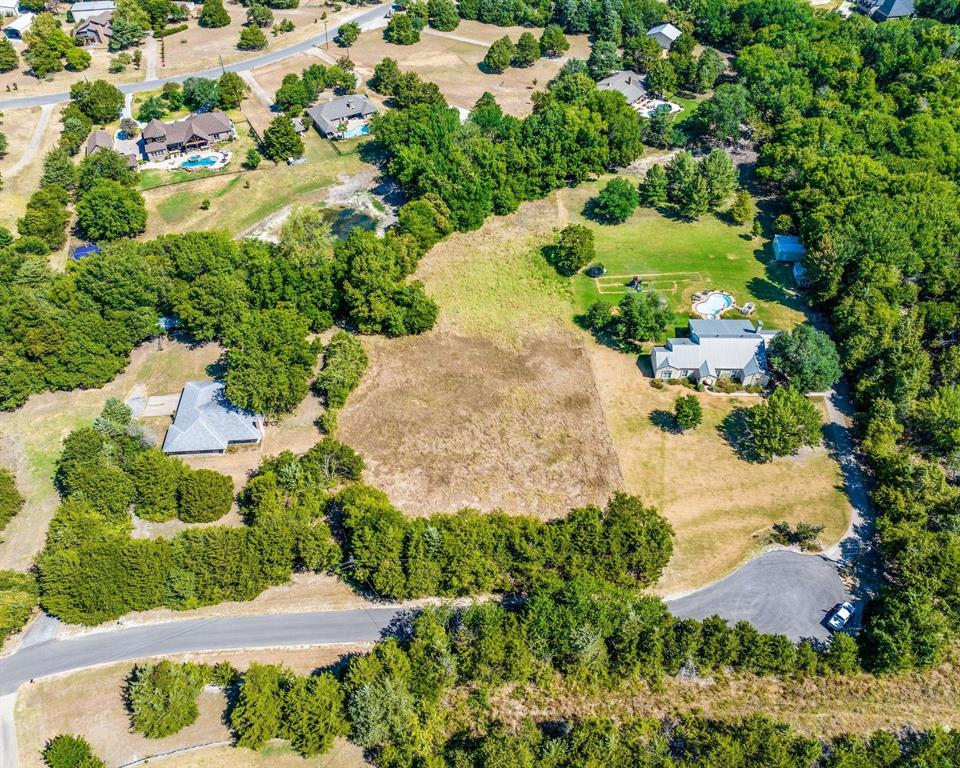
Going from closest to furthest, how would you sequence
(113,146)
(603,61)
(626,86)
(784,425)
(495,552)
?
(495,552), (784,425), (113,146), (626,86), (603,61)

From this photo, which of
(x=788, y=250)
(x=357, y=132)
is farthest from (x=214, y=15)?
(x=788, y=250)

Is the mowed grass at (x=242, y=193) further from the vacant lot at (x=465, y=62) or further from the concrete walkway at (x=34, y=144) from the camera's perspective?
the vacant lot at (x=465, y=62)

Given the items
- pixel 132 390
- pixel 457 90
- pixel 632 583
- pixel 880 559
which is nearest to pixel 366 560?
pixel 632 583

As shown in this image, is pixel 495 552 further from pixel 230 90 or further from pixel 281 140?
pixel 230 90

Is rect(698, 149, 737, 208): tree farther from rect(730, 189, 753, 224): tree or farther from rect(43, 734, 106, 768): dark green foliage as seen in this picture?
rect(43, 734, 106, 768): dark green foliage

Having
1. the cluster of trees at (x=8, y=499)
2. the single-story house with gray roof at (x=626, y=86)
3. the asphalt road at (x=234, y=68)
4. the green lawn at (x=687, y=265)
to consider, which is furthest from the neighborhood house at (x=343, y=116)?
the cluster of trees at (x=8, y=499)
